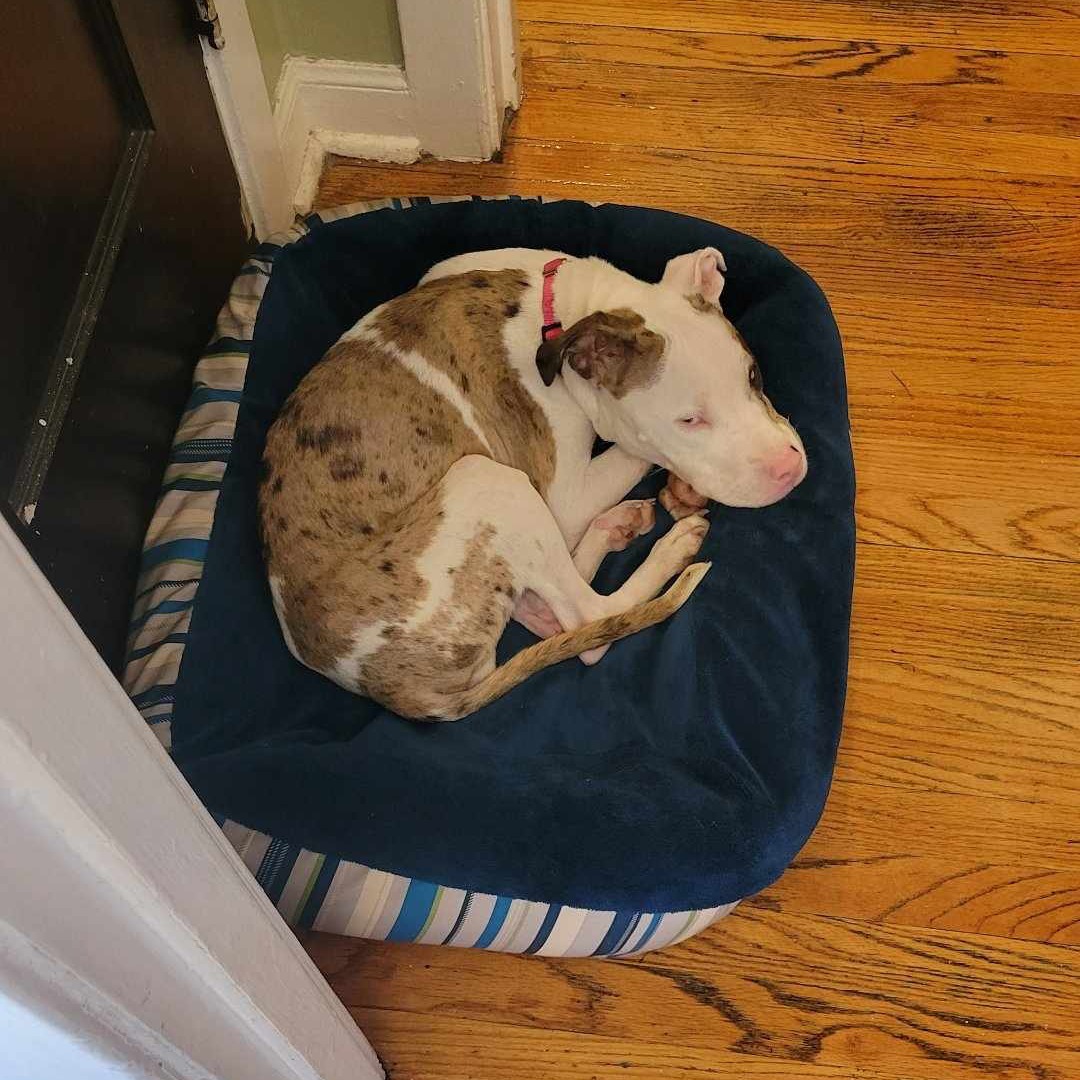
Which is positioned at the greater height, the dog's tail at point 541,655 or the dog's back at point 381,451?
the dog's back at point 381,451

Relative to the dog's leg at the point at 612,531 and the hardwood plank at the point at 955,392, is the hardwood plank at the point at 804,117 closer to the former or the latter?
the hardwood plank at the point at 955,392

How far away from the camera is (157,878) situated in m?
0.84

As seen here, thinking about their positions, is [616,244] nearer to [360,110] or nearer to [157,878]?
[360,110]

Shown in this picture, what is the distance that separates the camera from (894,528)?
7.36 feet

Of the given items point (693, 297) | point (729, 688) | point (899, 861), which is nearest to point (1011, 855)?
point (899, 861)

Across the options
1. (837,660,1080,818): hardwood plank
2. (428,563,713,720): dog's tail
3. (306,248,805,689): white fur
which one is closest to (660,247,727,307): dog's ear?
(306,248,805,689): white fur

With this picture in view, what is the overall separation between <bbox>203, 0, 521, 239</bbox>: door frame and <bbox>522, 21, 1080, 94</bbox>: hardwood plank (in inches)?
12.1

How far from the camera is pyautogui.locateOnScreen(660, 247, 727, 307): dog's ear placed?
1.98m

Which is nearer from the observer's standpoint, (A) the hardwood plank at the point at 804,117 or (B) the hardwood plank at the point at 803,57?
(A) the hardwood plank at the point at 804,117

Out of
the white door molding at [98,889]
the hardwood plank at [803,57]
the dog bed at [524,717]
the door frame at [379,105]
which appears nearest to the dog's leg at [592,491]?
the dog bed at [524,717]

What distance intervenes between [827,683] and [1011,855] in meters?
0.44

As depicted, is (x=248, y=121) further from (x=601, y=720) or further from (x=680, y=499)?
(x=601, y=720)

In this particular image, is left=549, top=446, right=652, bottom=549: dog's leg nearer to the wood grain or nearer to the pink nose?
the pink nose

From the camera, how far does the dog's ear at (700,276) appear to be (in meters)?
1.98
